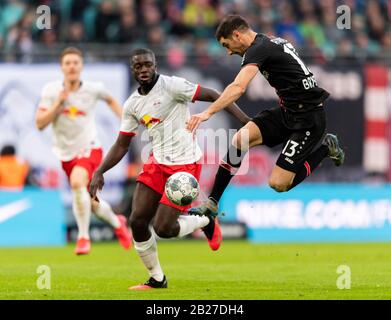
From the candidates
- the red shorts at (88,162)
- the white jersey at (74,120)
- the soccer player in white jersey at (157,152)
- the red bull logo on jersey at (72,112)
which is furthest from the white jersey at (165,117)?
the red bull logo on jersey at (72,112)

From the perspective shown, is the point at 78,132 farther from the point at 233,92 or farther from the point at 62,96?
the point at 233,92

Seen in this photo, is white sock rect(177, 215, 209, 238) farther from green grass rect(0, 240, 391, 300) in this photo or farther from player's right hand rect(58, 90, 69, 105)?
player's right hand rect(58, 90, 69, 105)

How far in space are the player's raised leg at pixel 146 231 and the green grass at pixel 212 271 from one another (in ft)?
0.81

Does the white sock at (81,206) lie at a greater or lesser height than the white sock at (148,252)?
greater

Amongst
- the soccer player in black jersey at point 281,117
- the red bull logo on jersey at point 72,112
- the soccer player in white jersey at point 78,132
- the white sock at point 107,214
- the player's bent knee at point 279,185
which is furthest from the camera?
the red bull logo on jersey at point 72,112

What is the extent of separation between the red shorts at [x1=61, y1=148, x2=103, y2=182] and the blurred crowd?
539 cm

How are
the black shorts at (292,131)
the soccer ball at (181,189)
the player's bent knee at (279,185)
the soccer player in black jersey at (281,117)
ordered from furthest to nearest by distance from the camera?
1. the player's bent knee at (279,185)
2. the black shorts at (292,131)
3. the soccer player in black jersey at (281,117)
4. the soccer ball at (181,189)

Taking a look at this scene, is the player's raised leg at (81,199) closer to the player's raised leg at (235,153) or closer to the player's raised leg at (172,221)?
the player's raised leg at (172,221)

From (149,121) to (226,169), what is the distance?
105 centimetres

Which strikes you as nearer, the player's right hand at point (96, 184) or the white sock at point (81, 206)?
the player's right hand at point (96, 184)

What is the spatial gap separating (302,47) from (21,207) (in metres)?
7.16

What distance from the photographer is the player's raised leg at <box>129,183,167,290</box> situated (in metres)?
11.4

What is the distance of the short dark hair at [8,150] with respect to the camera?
67.2 ft

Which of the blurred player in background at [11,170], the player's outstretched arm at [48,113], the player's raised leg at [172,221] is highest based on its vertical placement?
the blurred player in background at [11,170]
